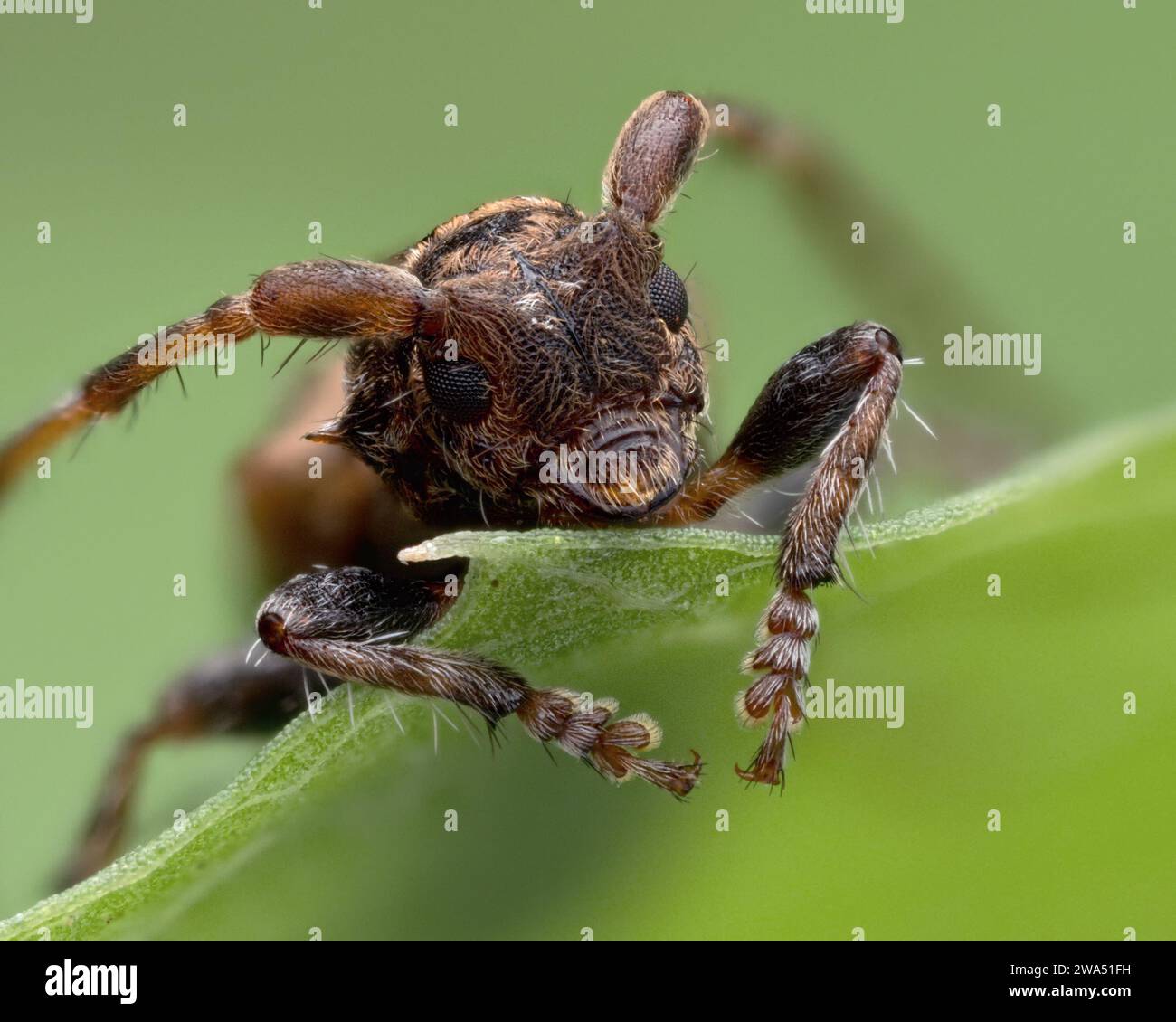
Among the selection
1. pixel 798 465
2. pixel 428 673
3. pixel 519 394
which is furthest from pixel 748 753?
pixel 798 465

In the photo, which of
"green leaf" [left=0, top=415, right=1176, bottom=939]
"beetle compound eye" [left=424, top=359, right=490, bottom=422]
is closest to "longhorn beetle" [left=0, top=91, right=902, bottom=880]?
"beetle compound eye" [left=424, top=359, right=490, bottom=422]

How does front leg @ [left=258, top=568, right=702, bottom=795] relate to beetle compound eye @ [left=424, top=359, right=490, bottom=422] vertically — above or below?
below

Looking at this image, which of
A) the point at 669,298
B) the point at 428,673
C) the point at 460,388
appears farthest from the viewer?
the point at 669,298

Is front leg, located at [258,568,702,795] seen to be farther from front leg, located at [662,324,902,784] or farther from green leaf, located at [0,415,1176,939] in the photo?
front leg, located at [662,324,902,784]

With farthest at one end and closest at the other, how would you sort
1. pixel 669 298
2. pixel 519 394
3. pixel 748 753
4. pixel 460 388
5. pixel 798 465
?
pixel 798 465 < pixel 669 298 < pixel 460 388 < pixel 519 394 < pixel 748 753

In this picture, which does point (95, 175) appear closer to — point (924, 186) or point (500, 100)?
point (500, 100)

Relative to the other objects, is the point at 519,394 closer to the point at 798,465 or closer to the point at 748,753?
the point at 798,465
